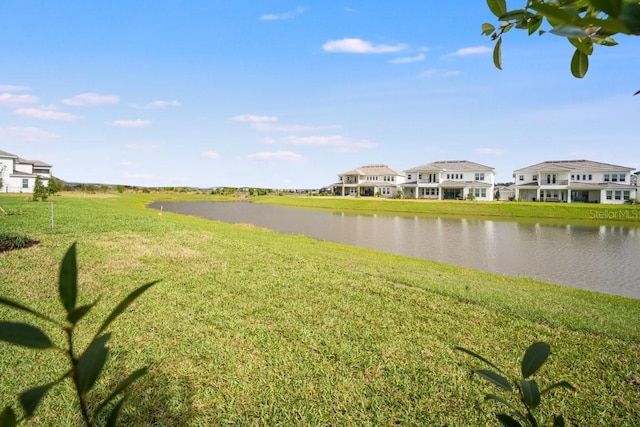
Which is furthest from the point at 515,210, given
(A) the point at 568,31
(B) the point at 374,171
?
(A) the point at 568,31

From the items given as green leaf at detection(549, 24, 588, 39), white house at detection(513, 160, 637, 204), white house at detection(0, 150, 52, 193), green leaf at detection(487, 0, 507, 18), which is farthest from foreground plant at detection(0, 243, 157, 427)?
white house at detection(0, 150, 52, 193)

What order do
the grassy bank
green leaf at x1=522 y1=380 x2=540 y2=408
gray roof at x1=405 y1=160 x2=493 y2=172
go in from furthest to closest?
gray roof at x1=405 y1=160 x2=493 y2=172 < the grassy bank < green leaf at x1=522 y1=380 x2=540 y2=408

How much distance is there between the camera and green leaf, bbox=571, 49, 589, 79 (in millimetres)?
1048

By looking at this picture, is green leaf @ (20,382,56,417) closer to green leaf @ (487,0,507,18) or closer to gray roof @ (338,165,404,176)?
green leaf @ (487,0,507,18)

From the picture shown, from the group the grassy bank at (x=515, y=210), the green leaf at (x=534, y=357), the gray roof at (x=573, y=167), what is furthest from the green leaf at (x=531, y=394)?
the gray roof at (x=573, y=167)

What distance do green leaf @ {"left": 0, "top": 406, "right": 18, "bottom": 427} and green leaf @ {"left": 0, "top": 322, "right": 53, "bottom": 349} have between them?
9 centimetres

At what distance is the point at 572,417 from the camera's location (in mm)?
3621

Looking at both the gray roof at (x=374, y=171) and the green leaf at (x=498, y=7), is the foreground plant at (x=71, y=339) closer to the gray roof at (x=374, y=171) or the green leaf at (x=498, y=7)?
the green leaf at (x=498, y=7)

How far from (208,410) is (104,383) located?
121 centimetres

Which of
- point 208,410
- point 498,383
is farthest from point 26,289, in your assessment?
point 498,383

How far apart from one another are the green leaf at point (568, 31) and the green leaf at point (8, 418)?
3.08 feet

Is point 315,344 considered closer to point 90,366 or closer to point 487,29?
point 487,29

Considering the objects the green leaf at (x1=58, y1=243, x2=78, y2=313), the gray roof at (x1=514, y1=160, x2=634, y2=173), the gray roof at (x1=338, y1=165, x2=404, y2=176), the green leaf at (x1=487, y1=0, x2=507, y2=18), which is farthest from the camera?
the gray roof at (x1=338, y1=165, x2=404, y2=176)

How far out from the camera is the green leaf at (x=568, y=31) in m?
0.51
